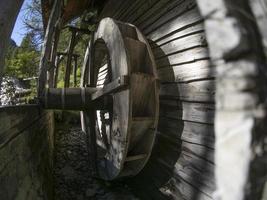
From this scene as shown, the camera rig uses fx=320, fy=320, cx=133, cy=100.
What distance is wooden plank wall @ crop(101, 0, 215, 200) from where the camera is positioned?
9.91 ft

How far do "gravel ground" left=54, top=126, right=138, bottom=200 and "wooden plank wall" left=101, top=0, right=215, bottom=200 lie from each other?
40cm

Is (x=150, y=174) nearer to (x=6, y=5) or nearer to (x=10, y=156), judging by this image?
(x=10, y=156)

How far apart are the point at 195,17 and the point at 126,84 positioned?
1045 mm

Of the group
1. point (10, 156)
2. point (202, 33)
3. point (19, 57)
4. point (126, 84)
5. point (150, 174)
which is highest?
point (19, 57)

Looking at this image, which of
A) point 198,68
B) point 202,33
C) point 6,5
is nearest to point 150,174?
point 198,68

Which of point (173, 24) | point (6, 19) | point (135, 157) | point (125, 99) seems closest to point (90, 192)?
point (135, 157)

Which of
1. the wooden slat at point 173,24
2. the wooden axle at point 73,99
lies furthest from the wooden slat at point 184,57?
the wooden axle at point 73,99

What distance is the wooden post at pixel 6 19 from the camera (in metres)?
2.75

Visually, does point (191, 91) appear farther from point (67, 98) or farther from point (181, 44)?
point (67, 98)

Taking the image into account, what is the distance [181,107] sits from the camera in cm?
346

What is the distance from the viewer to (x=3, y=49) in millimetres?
2812

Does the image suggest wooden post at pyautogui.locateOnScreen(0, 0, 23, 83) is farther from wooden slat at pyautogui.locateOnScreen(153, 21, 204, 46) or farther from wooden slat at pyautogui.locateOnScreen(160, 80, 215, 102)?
wooden slat at pyautogui.locateOnScreen(160, 80, 215, 102)

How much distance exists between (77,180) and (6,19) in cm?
312

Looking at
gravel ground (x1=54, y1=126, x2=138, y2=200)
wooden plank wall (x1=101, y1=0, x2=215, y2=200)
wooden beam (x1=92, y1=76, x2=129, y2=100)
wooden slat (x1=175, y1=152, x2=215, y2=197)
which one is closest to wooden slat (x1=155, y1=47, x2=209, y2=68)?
wooden plank wall (x1=101, y1=0, x2=215, y2=200)
